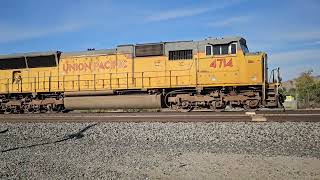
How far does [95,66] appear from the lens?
17984mm

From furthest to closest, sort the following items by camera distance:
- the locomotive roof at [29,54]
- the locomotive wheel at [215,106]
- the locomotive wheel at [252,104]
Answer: the locomotive roof at [29,54], the locomotive wheel at [215,106], the locomotive wheel at [252,104]

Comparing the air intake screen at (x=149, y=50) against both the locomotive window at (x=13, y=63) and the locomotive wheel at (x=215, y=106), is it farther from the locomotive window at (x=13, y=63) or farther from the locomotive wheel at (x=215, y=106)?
the locomotive window at (x=13, y=63)

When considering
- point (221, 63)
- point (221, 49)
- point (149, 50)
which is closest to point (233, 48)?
point (221, 49)

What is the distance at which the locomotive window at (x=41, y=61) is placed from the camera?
18.9 meters

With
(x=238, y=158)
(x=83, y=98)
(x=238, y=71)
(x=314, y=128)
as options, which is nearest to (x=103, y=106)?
(x=83, y=98)

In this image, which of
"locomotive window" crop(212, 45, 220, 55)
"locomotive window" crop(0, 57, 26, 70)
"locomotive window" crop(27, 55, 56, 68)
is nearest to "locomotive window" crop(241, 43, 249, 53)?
"locomotive window" crop(212, 45, 220, 55)

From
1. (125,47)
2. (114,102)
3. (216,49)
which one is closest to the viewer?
(216,49)

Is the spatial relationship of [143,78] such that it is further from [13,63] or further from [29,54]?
[13,63]

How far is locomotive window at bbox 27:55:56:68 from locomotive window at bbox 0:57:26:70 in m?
0.47

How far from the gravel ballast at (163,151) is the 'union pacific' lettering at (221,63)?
16.3 feet

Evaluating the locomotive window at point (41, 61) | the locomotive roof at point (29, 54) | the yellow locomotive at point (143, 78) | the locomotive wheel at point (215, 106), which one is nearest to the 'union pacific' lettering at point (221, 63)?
the yellow locomotive at point (143, 78)

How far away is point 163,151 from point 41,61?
44.4ft

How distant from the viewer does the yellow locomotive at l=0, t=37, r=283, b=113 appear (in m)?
15.3

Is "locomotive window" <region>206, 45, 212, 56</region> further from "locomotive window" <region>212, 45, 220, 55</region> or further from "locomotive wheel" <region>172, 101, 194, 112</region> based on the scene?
"locomotive wheel" <region>172, 101, 194, 112</region>
